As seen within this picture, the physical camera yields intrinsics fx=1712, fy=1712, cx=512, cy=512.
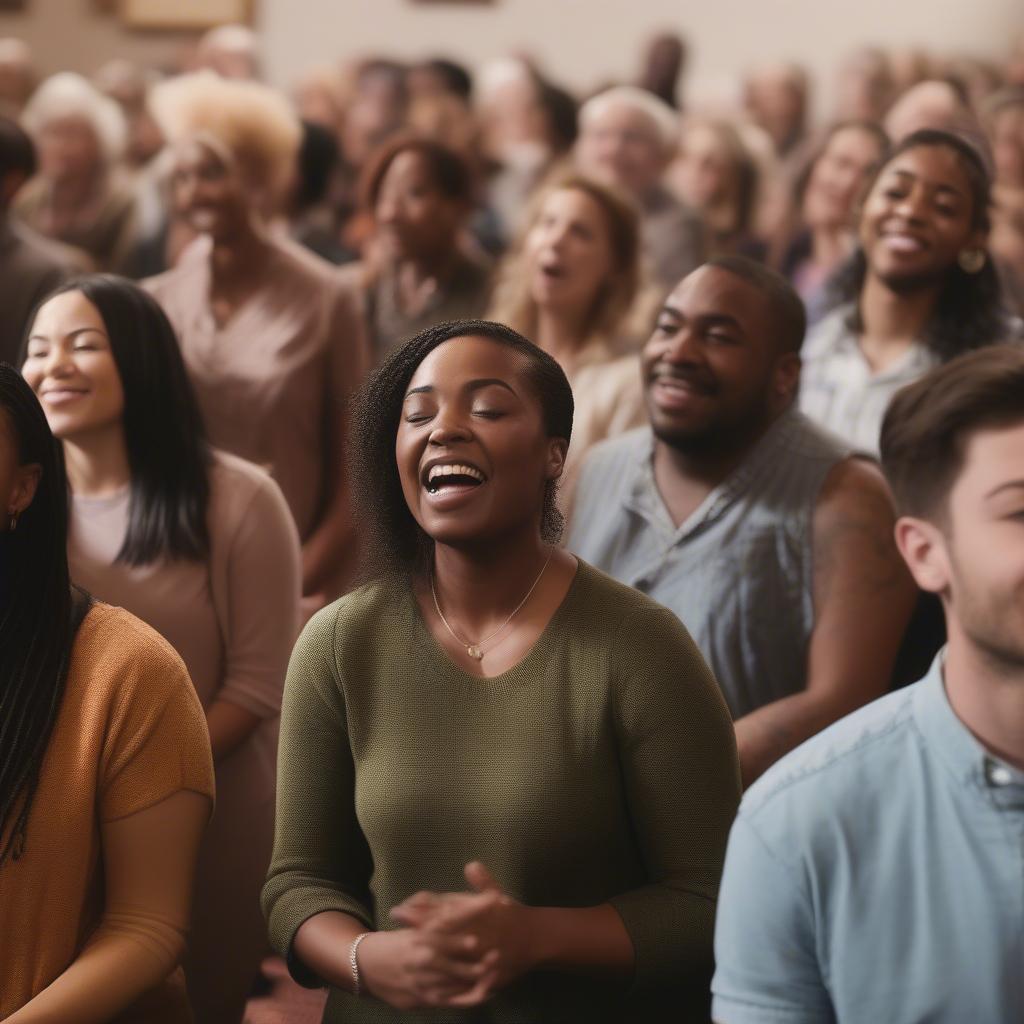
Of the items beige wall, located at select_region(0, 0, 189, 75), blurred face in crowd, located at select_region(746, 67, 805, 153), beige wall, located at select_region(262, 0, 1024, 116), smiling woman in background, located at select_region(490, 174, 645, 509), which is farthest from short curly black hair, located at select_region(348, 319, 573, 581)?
beige wall, located at select_region(0, 0, 189, 75)

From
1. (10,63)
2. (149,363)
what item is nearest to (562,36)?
(10,63)

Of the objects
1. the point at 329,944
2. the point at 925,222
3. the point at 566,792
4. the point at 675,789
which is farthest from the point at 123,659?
the point at 925,222

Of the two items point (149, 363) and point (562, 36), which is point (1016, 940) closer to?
point (149, 363)

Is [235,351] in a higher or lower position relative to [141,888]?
higher

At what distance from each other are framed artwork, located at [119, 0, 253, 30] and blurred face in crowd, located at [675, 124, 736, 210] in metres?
4.91

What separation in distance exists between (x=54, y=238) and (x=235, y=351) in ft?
7.01

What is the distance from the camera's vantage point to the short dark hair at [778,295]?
2.67 meters

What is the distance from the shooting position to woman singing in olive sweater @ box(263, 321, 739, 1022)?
1.77 meters

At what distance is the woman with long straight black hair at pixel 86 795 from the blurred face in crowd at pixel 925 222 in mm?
1977

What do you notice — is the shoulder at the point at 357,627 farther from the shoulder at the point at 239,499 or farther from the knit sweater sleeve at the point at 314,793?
the shoulder at the point at 239,499

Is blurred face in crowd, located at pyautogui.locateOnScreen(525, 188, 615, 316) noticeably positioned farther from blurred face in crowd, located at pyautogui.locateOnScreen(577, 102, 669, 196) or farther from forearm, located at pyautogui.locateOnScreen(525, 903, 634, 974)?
forearm, located at pyautogui.locateOnScreen(525, 903, 634, 974)

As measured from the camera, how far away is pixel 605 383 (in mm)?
3412

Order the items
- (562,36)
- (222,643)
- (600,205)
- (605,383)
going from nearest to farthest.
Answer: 1. (222,643)
2. (605,383)
3. (600,205)
4. (562,36)

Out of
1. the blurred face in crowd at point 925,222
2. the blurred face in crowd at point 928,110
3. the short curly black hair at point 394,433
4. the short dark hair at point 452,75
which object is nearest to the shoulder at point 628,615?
the short curly black hair at point 394,433
